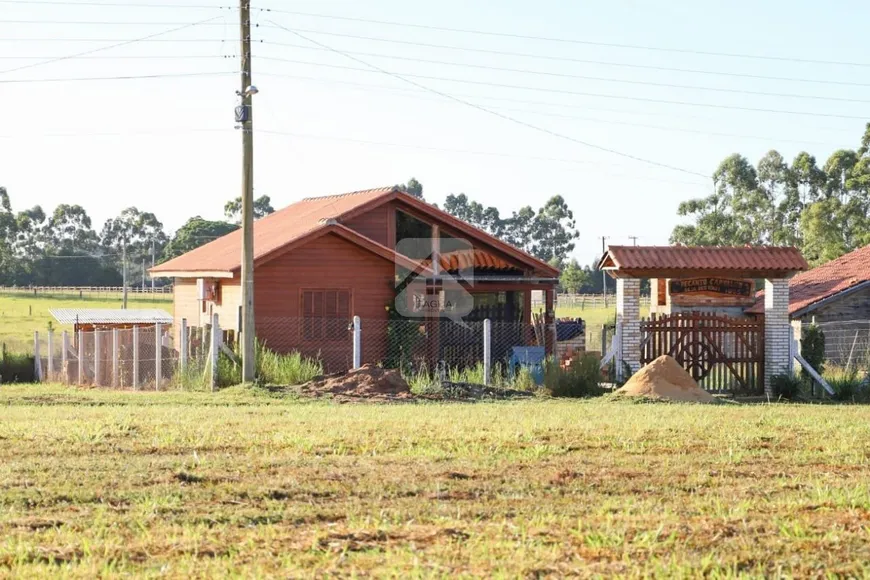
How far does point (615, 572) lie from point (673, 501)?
2.50 meters

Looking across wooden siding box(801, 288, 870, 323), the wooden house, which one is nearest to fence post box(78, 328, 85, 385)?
the wooden house

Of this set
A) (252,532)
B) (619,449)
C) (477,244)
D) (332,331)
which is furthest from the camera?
(477,244)

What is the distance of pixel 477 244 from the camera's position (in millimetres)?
33094

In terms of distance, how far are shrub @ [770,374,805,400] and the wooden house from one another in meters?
6.98

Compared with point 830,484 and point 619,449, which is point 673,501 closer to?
point 830,484

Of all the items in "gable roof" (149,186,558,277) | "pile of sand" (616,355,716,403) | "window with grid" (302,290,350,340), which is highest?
"gable roof" (149,186,558,277)

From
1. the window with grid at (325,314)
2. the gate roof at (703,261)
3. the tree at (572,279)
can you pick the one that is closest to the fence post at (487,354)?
the gate roof at (703,261)

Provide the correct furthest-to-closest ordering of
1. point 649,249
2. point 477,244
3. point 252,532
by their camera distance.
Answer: point 477,244
point 649,249
point 252,532

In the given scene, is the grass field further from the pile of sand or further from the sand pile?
the pile of sand

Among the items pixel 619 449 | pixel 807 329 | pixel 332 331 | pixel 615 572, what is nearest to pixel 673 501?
pixel 615 572

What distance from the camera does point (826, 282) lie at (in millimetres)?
37188

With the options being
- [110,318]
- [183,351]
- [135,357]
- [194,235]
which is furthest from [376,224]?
[194,235]

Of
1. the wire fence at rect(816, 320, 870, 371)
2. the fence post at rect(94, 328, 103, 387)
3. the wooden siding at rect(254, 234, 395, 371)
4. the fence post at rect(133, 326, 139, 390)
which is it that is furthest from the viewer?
the wire fence at rect(816, 320, 870, 371)

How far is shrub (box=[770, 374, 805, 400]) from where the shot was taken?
24469 mm
